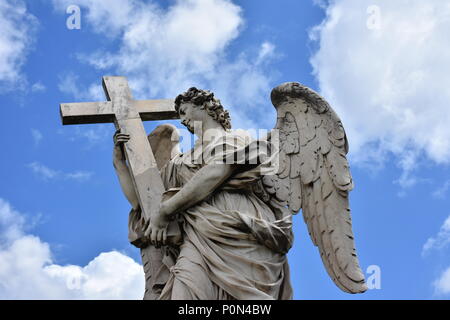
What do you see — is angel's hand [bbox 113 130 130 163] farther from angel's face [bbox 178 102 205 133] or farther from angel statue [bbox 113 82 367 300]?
angel's face [bbox 178 102 205 133]

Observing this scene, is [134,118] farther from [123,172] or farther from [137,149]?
[123,172]

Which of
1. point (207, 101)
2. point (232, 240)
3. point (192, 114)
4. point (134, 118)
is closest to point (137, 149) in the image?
point (134, 118)

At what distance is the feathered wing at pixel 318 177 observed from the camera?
1069cm

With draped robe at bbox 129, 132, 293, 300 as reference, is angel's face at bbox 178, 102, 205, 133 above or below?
above

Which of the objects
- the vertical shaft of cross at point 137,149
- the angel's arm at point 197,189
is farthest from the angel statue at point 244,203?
the vertical shaft of cross at point 137,149

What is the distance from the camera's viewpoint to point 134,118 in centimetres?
1140

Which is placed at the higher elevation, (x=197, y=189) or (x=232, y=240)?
(x=197, y=189)

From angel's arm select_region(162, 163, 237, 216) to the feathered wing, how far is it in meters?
0.69

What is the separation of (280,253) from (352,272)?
0.77 meters

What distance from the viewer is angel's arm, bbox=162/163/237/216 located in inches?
406

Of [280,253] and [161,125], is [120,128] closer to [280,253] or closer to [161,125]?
[161,125]

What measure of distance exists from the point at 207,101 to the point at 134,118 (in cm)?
90

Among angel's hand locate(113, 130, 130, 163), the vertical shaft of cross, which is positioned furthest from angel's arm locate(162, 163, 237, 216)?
angel's hand locate(113, 130, 130, 163)

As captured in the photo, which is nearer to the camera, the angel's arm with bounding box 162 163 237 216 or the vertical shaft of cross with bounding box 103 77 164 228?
the angel's arm with bounding box 162 163 237 216
